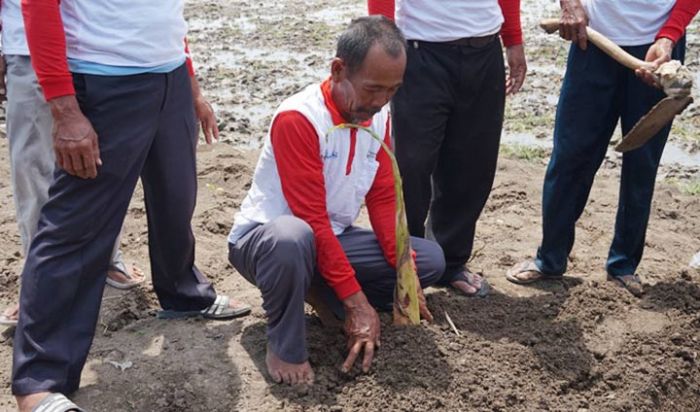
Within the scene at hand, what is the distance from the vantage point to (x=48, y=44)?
262 centimetres

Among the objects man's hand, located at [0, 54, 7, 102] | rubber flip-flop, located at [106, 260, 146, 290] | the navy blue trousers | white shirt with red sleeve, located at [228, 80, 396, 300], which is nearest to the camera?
white shirt with red sleeve, located at [228, 80, 396, 300]

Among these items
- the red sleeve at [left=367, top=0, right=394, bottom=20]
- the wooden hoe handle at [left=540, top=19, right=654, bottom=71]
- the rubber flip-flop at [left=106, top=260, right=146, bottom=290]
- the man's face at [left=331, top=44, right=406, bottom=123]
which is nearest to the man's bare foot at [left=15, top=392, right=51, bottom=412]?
the rubber flip-flop at [left=106, top=260, right=146, bottom=290]

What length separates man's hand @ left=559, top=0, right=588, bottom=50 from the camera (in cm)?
357

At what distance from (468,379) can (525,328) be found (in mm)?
541

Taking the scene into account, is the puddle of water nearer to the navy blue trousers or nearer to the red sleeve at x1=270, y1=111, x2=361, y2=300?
the navy blue trousers

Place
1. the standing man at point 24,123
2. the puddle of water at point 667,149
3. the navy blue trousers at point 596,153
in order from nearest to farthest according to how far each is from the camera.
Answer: the standing man at point 24,123
the navy blue trousers at point 596,153
the puddle of water at point 667,149

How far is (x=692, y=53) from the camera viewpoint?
8.62 m

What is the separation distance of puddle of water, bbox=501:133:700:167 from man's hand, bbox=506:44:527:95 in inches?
92.7

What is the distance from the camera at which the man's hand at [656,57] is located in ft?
11.1

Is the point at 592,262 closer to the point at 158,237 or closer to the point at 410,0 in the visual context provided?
the point at 410,0

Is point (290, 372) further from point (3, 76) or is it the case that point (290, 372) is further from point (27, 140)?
point (3, 76)

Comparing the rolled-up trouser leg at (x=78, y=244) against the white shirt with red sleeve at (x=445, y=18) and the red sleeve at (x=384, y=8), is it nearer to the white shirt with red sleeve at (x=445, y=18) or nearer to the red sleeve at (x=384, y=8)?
the red sleeve at (x=384, y=8)

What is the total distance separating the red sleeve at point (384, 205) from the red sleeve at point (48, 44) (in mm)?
1132

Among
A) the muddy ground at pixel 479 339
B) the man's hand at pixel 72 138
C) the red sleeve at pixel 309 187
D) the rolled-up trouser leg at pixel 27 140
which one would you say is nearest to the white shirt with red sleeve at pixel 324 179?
the red sleeve at pixel 309 187
